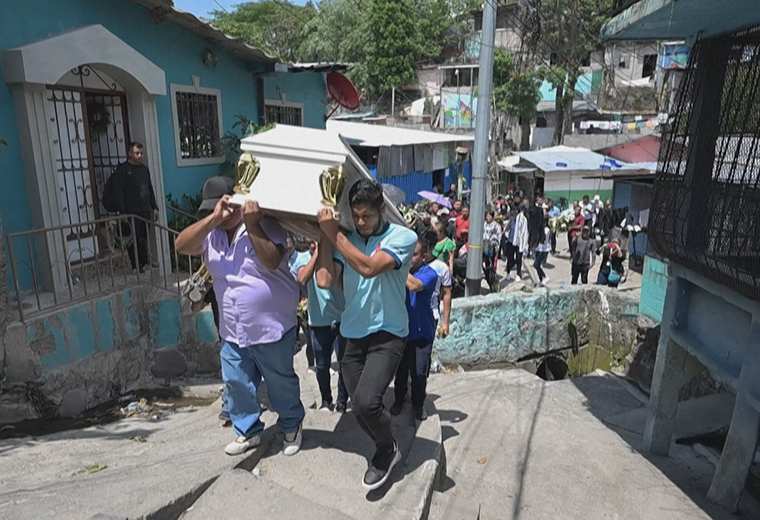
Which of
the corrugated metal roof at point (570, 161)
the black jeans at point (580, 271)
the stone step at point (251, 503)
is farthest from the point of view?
the corrugated metal roof at point (570, 161)

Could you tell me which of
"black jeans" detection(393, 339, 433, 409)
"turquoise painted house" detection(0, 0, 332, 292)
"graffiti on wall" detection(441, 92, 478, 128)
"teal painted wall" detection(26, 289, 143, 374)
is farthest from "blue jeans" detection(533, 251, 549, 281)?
"graffiti on wall" detection(441, 92, 478, 128)

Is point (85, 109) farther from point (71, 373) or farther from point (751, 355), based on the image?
point (751, 355)

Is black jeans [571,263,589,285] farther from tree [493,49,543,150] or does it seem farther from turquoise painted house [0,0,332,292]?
tree [493,49,543,150]

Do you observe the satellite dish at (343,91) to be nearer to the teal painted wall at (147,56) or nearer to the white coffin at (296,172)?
the teal painted wall at (147,56)

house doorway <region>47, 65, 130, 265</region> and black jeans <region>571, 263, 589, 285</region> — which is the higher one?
house doorway <region>47, 65, 130, 265</region>

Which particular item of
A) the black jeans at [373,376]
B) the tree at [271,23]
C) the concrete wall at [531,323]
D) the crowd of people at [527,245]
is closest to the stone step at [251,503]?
the black jeans at [373,376]

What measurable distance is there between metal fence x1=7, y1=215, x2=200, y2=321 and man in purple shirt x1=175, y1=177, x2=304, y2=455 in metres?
2.99

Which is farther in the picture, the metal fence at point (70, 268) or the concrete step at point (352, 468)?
the metal fence at point (70, 268)

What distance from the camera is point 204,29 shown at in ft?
24.9

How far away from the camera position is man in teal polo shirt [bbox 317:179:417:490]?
8.40 feet

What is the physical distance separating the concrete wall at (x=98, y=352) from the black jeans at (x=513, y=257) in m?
6.95

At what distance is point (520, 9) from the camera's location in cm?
837

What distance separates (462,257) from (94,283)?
642 centimetres

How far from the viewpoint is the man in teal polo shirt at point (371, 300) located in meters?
2.56
